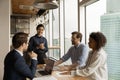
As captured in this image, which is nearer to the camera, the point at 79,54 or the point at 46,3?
the point at 46,3

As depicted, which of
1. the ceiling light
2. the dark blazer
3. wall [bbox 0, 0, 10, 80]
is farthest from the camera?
wall [bbox 0, 0, 10, 80]

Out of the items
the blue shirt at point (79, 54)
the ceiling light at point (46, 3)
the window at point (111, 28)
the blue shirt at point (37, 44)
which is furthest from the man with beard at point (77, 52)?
the blue shirt at point (37, 44)

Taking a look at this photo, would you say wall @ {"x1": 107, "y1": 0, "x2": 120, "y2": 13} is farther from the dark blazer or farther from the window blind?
the dark blazer

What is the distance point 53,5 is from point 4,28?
150cm

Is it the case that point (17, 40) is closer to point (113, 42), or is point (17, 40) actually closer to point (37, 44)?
point (113, 42)

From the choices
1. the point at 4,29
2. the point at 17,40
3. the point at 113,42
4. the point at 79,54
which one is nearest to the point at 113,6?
the point at 113,42

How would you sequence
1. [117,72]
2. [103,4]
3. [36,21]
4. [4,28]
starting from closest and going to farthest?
[117,72] < [103,4] < [4,28] < [36,21]

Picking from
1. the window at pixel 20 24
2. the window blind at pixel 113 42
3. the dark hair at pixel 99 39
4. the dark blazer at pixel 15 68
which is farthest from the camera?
the window at pixel 20 24

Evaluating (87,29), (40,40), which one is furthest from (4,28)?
(87,29)

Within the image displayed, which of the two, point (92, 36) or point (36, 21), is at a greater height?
point (36, 21)

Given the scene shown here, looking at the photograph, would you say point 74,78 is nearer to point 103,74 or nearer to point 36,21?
point 103,74

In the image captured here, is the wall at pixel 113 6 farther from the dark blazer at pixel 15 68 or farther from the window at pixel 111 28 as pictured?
the dark blazer at pixel 15 68

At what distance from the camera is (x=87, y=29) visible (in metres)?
4.87

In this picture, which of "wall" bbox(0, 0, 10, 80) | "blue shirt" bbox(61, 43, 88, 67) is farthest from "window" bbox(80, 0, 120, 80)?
"wall" bbox(0, 0, 10, 80)
